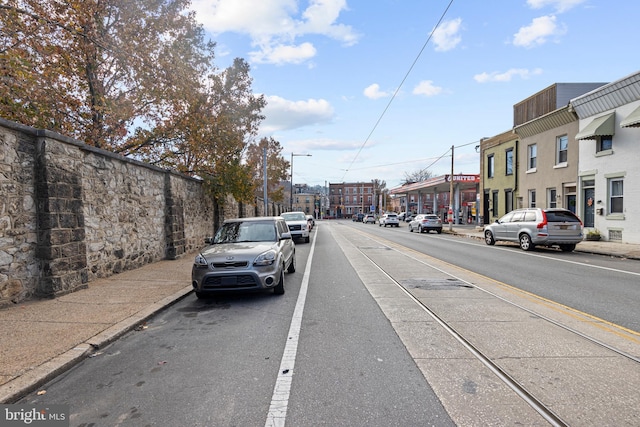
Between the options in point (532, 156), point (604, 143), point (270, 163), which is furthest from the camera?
point (270, 163)

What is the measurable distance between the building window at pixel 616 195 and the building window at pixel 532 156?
19.1 feet

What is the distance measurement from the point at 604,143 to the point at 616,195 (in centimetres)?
251

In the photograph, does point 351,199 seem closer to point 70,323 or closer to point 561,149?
point 561,149

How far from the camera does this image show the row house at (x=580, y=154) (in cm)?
1595

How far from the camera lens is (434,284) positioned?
322 inches

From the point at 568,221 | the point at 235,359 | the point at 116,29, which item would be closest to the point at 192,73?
the point at 116,29

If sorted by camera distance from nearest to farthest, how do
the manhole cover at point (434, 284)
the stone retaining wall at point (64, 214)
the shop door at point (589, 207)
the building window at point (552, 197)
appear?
1. the stone retaining wall at point (64, 214)
2. the manhole cover at point (434, 284)
3. the shop door at point (589, 207)
4. the building window at point (552, 197)

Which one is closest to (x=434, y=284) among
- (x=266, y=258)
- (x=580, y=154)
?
(x=266, y=258)

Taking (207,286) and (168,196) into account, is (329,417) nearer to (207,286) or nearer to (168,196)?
(207,286)

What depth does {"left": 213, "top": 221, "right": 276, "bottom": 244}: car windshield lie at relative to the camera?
8078 mm

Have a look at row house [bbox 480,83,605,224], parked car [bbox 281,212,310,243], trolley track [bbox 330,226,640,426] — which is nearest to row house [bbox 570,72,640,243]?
row house [bbox 480,83,605,224]

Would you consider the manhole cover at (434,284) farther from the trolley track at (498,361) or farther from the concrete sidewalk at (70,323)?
the concrete sidewalk at (70,323)

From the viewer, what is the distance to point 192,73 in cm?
1317

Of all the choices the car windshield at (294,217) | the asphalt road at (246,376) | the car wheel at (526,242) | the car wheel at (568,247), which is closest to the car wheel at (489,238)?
the car wheel at (526,242)
